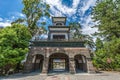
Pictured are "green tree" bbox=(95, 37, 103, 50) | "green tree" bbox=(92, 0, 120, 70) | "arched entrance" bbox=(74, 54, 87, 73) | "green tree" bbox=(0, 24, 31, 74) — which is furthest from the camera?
"green tree" bbox=(95, 37, 103, 50)

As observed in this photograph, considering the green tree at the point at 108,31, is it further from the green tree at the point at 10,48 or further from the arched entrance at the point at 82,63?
the green tree at the point at 10,48

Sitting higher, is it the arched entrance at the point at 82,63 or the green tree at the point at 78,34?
the green tree at the point at 78,34

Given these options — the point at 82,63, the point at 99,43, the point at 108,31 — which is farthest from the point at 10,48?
the point at 99,43

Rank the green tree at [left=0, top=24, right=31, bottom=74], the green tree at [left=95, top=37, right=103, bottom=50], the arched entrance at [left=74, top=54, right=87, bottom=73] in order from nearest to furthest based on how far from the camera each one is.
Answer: the green tree at [left=0, top=24, right=31, bottom=74], the arched entrance at [left=74, top=54, right=87, bottom=73], the green tree at [left=95, top=37, right=103, bottom=50]

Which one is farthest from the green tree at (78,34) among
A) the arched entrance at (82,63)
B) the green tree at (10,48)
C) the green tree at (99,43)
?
the green tree at (10,48)

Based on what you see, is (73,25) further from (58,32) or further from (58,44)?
(58,44)

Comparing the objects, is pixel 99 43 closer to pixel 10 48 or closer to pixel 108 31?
pixel 108 31

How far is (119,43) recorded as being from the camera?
22.6 m

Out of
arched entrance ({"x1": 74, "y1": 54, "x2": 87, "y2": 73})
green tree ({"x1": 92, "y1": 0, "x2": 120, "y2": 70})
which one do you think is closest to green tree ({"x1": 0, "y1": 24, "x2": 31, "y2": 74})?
arched entrance ({"x1": 74, "y1": 54, "x2": 87, "y2": 73})

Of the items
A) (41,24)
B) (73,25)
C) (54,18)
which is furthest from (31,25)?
(73,25)

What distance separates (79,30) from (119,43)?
15949 mm

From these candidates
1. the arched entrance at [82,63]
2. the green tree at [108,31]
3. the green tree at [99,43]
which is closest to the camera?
the arched entrance at [82,63]

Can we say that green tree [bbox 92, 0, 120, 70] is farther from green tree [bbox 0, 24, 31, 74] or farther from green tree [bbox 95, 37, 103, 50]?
green tree [bbox 0, 24, 31, 74]

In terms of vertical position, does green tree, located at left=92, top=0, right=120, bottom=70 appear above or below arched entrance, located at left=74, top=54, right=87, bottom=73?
above
